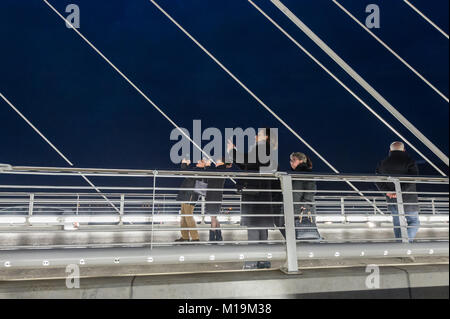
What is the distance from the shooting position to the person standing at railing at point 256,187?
149 inches

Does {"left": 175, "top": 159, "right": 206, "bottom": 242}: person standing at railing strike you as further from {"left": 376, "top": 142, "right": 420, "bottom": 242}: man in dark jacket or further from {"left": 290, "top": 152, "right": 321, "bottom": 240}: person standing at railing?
{"left": 376, "top": 142, "right": 420, "bottom": 242}: man in dark jacket

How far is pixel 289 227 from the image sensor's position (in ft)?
10.8

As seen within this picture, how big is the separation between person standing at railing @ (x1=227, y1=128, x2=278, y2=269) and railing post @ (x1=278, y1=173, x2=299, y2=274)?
1.18 ft

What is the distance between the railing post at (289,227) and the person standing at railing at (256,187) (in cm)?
36

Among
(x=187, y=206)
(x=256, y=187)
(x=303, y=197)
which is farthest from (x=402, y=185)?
(x=187, y=206)

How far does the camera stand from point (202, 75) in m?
80.8

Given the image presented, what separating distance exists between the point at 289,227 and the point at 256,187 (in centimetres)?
73

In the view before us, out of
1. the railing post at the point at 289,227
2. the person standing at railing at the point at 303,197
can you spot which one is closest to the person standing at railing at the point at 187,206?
the person standing at railing at the point at 303,197

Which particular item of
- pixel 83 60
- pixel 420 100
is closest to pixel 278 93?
pixel 420 100

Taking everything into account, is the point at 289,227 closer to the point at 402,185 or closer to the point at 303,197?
the point at 303,197

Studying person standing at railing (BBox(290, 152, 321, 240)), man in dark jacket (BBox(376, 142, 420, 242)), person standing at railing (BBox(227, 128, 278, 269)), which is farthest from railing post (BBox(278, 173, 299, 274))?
man in dark jacket (BBox(376, 142, 420, 242))

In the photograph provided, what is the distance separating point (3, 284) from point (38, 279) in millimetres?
259
